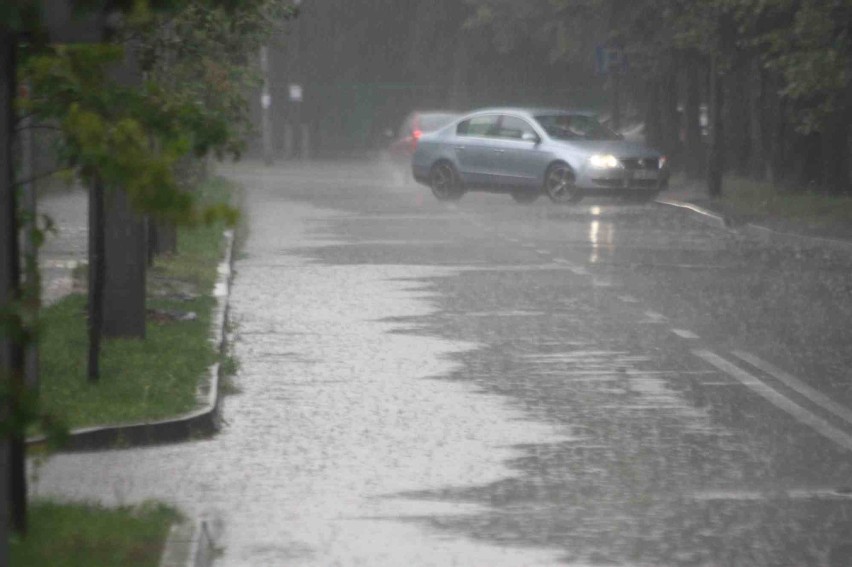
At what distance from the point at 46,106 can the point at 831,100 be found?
63.6 ft

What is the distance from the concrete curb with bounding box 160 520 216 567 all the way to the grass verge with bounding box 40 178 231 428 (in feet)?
2.14

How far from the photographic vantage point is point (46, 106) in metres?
7.45

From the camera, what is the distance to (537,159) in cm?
3178

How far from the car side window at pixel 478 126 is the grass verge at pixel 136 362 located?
16810 mm

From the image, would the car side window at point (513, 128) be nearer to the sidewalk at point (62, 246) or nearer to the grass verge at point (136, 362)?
the sidewalk at point (62, 246)

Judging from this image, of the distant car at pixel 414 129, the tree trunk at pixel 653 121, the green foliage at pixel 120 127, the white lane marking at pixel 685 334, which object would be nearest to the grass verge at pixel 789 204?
the tree trunk at pixel 653 121

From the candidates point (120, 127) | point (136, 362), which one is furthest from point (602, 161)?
point (120, 127)

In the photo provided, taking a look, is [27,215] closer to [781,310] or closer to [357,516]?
[357,516]

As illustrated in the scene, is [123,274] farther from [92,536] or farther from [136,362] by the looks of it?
[92,536]

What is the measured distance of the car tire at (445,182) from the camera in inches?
1323

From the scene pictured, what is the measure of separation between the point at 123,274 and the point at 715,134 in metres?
19.6

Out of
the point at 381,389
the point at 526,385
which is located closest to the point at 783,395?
the point at 526,385

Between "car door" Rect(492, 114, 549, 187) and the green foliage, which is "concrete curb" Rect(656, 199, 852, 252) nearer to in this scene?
"car door" Rect(492, 114, 549, 187)

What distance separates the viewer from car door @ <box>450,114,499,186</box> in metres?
32.6
